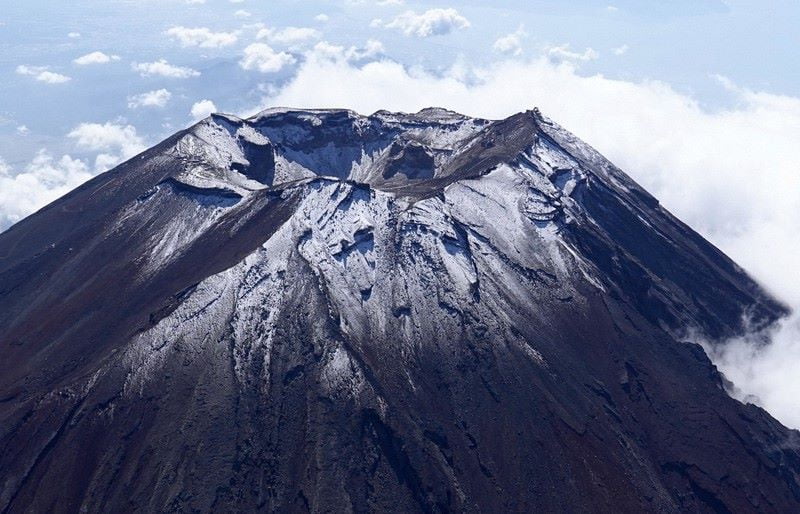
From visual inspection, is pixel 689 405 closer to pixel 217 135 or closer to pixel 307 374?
pixel 307 374

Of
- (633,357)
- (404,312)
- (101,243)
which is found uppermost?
(101,243)

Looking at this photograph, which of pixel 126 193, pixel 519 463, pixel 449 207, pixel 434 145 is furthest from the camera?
pixel 434 145

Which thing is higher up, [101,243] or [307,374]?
[101,243]

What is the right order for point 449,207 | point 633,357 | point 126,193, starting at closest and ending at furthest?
point 633,357 < point 449,207 < point 126,193

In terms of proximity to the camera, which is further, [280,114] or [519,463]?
[280,114]

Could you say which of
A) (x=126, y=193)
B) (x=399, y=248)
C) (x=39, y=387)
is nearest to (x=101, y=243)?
(x=126, y=193)

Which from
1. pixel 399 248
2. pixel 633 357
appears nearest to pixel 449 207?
pixel 399 248
